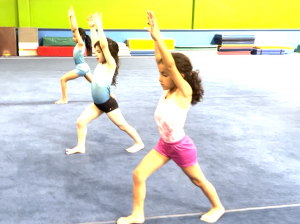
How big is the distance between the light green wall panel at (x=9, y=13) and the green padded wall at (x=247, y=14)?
21.8 ft

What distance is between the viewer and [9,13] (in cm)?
1227

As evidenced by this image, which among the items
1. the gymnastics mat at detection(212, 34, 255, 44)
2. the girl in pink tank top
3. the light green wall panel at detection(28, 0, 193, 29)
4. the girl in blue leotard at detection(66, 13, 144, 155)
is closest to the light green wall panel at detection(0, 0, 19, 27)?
the light green wall panel at detection(28, 0, 193, 29)

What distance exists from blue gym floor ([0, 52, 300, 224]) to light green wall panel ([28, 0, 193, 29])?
619 cm

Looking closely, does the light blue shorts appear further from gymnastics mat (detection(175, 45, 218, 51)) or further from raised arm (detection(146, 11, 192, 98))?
gymnastics mat (detection(175, 45, 218, 51))

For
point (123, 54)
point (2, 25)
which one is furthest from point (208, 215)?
point (2, 25)

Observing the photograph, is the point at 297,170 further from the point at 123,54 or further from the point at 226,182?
the point at 123,54

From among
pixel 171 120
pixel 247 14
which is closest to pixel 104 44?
pixel 171 120

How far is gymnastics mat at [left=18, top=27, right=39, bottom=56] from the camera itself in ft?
39.2

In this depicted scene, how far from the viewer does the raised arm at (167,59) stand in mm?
2006

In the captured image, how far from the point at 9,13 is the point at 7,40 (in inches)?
43.6

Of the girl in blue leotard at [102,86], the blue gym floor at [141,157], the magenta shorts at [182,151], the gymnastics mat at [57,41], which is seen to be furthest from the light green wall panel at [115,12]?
the magenta shorts at [182,151]

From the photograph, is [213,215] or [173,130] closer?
[173,130]

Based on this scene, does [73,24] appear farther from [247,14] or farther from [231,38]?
[247,14]

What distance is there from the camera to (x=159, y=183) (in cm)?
297
